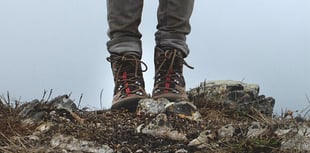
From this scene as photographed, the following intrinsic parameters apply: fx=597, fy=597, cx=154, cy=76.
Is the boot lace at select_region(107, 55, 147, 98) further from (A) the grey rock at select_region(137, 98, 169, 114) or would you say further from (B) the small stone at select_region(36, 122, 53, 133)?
(B) the small stone at select_region(36, 122, 53, 133)

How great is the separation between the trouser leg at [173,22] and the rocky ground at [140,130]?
0.59m

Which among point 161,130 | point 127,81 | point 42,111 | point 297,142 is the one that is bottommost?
point 297,142

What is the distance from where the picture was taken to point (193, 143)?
3.75 metres

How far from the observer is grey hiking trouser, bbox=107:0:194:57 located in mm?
5266

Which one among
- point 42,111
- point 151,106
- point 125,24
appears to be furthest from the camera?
point 125,24

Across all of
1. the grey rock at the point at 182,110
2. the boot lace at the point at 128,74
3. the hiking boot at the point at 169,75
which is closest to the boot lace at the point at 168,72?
the hiking boot at the point at 169,75

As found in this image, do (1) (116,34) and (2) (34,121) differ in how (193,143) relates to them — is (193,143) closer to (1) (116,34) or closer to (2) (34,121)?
(2) (34,121)

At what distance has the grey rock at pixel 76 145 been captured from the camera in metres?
3.67

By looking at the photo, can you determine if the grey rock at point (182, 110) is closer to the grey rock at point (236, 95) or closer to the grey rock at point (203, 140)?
the grey rock at point (203, 140)

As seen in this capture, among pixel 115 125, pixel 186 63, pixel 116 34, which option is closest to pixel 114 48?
pixel 116 34

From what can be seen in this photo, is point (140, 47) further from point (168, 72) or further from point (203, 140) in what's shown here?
point (203, 140)

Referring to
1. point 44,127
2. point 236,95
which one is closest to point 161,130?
point 44,127

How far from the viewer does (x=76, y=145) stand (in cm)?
371

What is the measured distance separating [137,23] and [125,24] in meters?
0.14
